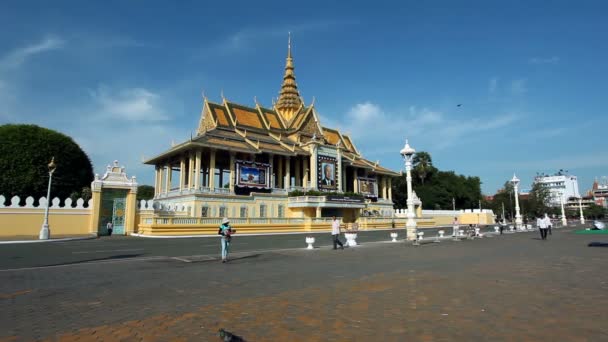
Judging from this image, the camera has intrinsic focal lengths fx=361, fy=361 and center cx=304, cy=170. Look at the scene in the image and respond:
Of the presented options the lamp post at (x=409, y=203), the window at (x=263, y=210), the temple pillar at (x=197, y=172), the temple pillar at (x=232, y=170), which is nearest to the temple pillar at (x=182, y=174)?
the temple pillar at (x=197, y=172)

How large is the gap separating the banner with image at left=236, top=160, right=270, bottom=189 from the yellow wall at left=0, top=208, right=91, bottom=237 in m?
14.5

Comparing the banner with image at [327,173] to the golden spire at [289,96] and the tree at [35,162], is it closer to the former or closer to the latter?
the golden spire at [289,96]

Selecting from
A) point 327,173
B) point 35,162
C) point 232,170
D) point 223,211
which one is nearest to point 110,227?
point 223,211

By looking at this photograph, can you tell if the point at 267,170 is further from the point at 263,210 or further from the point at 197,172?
the point at 197,172

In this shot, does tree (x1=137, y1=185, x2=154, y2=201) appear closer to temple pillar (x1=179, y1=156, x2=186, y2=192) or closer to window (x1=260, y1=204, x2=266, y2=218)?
temple pillar (x1=179, y1=156, x2=186, y2=192)

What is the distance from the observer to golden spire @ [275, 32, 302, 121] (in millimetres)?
53125

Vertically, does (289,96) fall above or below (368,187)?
above

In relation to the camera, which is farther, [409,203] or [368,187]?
[368,187]

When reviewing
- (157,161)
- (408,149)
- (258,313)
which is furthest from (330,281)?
(157,161)

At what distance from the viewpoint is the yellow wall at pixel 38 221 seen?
77.6ft

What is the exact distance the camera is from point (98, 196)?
26.3m

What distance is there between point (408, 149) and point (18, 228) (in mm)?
25601

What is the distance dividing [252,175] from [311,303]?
110ft

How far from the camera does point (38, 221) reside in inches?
962
